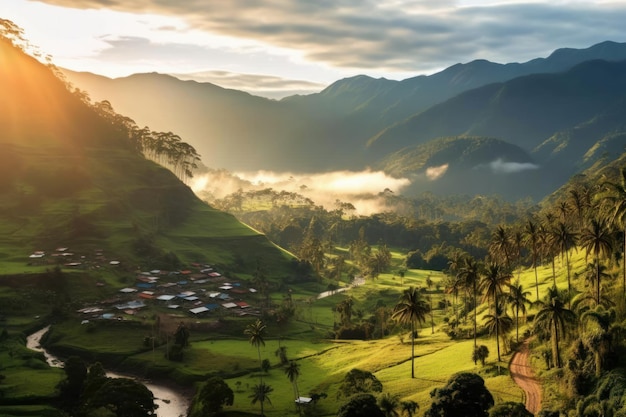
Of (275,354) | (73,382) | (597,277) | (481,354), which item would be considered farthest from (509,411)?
(73,382)

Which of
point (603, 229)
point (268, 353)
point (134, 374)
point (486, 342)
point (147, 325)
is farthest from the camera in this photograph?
point (147, 325)

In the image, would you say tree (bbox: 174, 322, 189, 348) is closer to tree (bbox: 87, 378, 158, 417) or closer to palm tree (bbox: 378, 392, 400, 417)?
tree (bbox: 87, 378, 158, 417)

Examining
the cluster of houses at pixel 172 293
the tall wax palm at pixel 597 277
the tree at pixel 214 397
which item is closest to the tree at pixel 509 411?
the tall wax palm at pixel 597 277

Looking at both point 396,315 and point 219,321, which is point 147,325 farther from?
point 396,315

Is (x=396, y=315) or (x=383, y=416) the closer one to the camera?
(x=383, y=416)

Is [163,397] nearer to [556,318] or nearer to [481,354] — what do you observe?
[481,354]

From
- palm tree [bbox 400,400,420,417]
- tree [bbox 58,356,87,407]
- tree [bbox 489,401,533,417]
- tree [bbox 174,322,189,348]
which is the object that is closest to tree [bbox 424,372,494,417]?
tree [bbox 489,401,533,417]

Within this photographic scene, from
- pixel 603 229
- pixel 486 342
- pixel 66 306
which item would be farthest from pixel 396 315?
pixel 66 306
